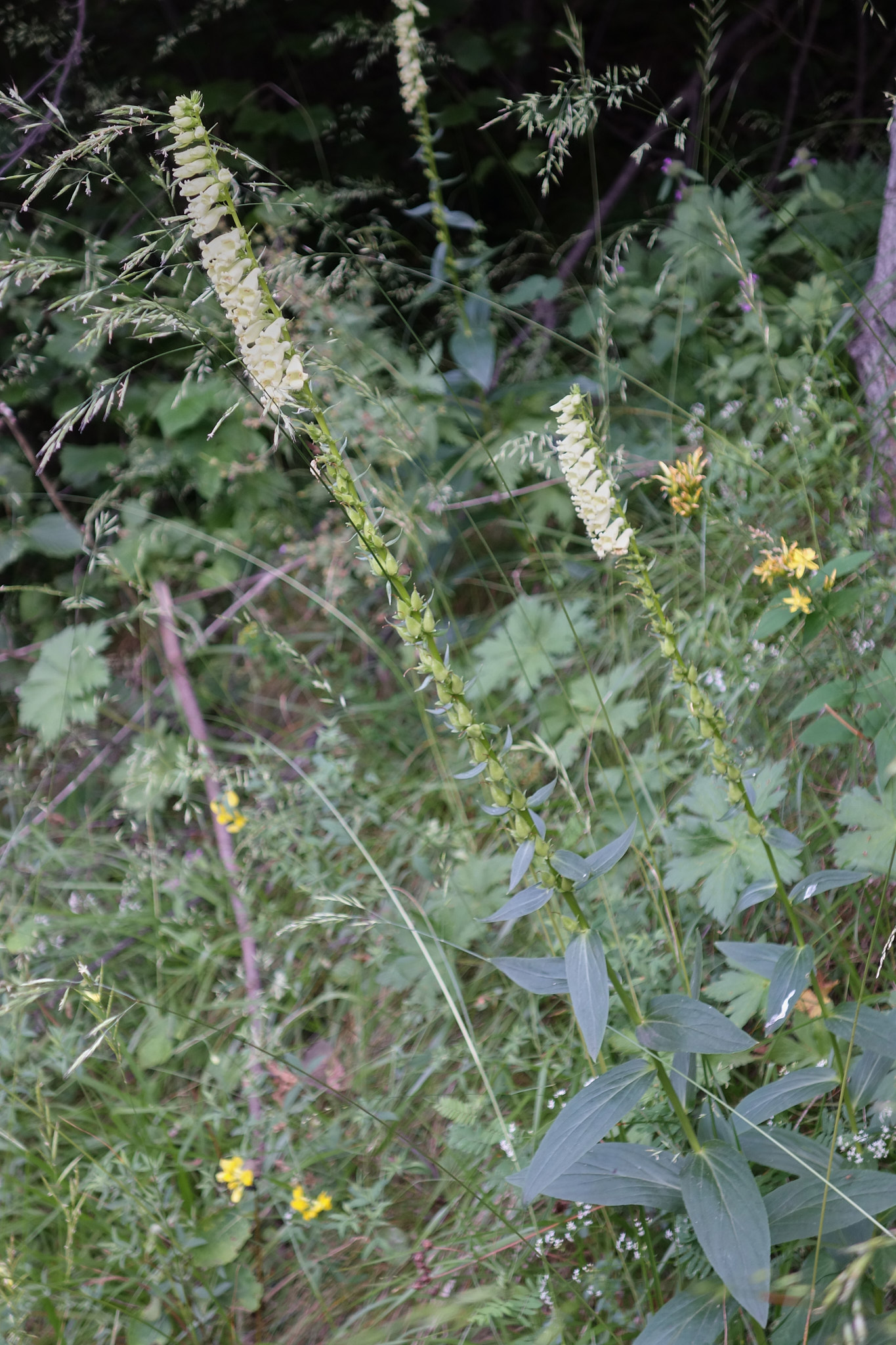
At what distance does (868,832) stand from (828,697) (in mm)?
217

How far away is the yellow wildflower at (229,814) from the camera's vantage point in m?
1.98

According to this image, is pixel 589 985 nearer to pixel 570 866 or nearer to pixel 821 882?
pixel 570 866

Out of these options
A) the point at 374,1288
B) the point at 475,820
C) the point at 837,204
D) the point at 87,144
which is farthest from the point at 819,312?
the point at 374,1288

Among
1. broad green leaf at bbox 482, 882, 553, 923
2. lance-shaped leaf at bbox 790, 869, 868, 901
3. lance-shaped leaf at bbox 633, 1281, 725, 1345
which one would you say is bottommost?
lance-shaped leaf at bbox 633, 1281, 725, 1345

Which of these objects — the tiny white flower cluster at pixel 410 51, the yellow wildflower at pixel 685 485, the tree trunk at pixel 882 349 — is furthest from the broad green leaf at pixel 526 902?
the tiny white flower cluster at pixel 410 51

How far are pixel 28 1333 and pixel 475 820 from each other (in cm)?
121

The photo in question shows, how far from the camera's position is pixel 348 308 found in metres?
2.61

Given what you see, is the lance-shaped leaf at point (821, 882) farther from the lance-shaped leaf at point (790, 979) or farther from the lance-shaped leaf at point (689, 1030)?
the lance-shaped leaf at point (689, 1030)

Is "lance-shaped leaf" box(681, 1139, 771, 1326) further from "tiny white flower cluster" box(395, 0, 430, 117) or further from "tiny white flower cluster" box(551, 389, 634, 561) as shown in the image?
"tiny white flower cluster" box(395, 0, 430, 117)

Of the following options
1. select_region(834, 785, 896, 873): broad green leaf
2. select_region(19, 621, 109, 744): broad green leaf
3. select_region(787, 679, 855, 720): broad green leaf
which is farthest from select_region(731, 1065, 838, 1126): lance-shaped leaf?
select_region(19, 621, 109, 744): broad green leaf

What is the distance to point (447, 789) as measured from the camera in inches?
79.4

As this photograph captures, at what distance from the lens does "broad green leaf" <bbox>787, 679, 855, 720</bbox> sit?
4.62 feet

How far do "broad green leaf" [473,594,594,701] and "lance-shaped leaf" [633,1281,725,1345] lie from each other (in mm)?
1155

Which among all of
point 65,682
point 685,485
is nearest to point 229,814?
point 65,682
